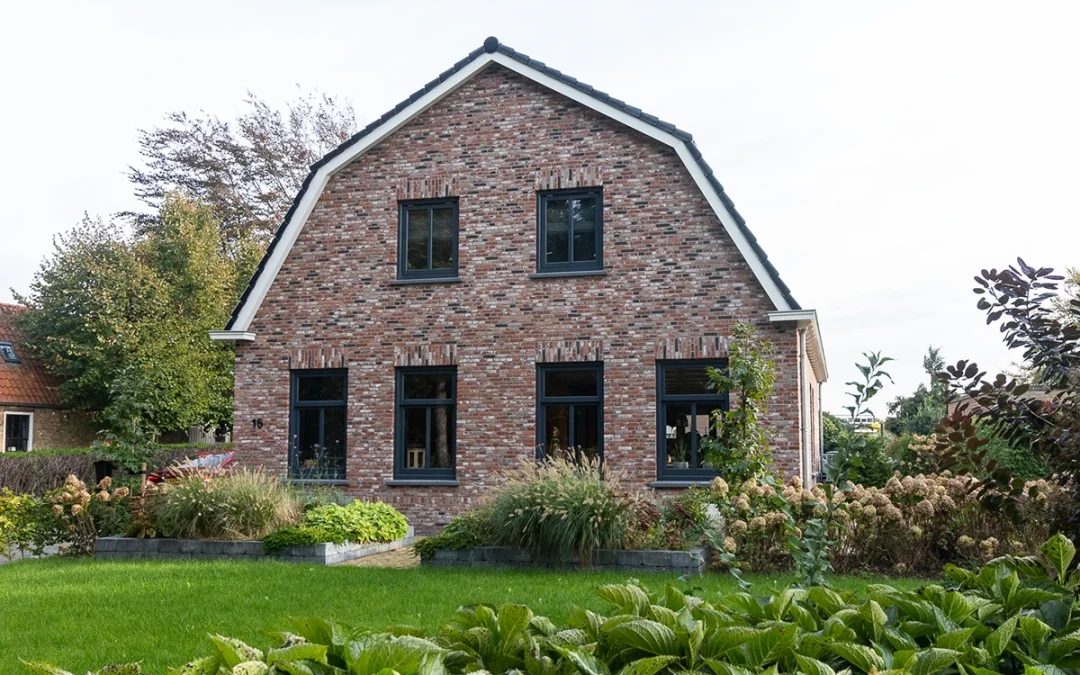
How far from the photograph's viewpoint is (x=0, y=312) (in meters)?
31.8

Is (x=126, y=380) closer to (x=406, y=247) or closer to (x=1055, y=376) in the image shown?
(x=406, y=247)

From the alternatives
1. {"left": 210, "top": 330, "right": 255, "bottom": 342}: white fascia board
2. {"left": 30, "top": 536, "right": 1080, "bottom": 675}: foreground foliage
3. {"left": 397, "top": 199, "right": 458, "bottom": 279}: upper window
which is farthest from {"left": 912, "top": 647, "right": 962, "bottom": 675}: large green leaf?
{"left": 210, "top": 330, "right": 255, "bottom": 342}: white fascia board

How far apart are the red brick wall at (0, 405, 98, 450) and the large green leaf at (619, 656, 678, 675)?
30.4 meters

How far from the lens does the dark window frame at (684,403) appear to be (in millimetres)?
13891

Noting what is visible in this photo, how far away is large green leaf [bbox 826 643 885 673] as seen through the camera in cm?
211

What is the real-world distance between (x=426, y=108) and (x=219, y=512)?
24.6 feet

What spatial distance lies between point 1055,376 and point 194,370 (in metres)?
28.6

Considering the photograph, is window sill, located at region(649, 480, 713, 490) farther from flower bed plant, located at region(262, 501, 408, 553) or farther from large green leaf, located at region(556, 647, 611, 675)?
large green leaf, located at region(556, 647, 611, 675)

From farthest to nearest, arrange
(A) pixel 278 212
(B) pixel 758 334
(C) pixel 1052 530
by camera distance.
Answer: (A) pixel 278 212, (B) pixel 758 334, (C) pixel 1052 530

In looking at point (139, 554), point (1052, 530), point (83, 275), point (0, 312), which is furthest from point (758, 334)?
point (0, 312)

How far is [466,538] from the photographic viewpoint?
10758 mm

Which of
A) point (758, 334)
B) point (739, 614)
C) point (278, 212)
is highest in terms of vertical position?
point (278, 212)

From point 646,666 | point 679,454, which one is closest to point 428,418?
point 679,454

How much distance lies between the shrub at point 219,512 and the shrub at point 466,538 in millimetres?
2209
